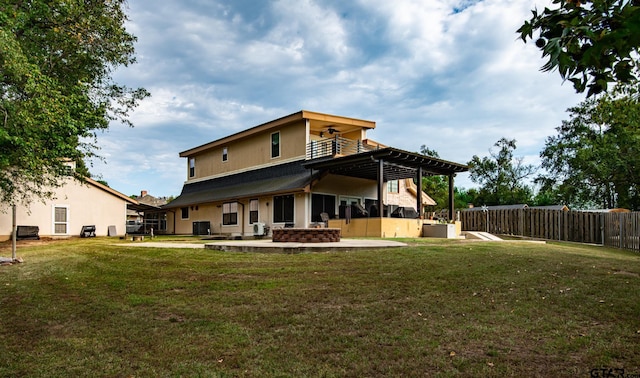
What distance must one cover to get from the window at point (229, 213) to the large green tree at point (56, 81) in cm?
868

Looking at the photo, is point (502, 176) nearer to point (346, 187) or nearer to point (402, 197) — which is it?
point (402, 197)

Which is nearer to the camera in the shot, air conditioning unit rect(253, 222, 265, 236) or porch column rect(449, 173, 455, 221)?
air conditioning unit rect(253, 222, 265, 236)

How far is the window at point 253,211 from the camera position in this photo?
22938 mm

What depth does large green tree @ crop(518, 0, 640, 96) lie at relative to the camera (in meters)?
2.59

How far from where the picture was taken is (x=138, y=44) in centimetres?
1628

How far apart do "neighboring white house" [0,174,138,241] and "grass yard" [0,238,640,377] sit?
1772 centimetres

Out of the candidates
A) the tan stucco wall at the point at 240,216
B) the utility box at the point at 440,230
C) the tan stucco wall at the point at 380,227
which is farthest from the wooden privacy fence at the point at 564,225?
the tan stucco wall at the point at 240,216

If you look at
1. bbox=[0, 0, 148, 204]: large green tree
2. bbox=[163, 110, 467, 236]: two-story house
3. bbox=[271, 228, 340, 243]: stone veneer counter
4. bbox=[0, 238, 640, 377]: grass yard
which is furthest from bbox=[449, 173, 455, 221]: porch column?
bbox=[0, 0, 148, 204]: large green tree

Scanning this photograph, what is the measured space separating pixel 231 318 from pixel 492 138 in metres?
50.5

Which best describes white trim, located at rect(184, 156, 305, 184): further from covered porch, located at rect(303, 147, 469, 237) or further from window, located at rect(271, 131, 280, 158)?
covered porch, located at rect(303, 147, 469, 237)

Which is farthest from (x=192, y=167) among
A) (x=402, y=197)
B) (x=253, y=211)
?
(x=402, y=197)

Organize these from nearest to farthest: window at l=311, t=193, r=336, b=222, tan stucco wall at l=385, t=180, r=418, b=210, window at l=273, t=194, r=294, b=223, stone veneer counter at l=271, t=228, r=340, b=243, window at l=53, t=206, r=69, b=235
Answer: stone veneer counter at l=271, t=228, r=340, b=243 < window at l=311, t=193, r=336, b=222 < window at l=273, t=194, r=294, b=223 < window at l=53, t=206, r=69, b=235 < tan stucco wall at l=385, t=180, r=418, b=210

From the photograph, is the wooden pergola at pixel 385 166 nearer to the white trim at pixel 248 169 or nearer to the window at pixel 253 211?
the white trim at pixel 248 169

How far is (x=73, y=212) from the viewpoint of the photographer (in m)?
24.6
